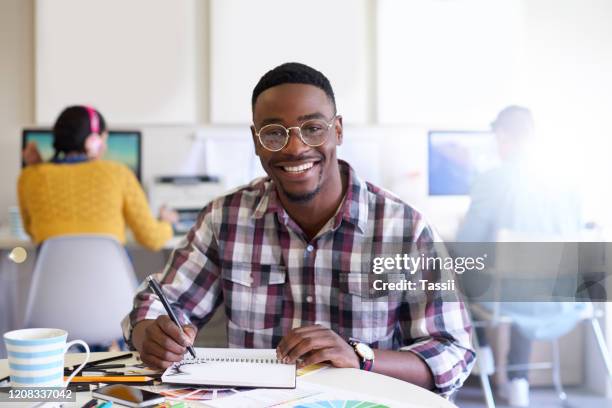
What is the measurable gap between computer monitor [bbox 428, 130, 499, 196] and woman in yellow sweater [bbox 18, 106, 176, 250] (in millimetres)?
1061

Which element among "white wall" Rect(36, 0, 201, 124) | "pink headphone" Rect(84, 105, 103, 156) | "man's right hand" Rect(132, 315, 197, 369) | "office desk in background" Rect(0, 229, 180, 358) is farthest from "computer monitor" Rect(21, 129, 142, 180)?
"man's right hand" Rect(132, 315, 197, 369)

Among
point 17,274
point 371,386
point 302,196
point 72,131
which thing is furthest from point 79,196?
point 371,386

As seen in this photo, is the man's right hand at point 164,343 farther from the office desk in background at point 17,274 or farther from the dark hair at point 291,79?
the office desk in background at point 17,274

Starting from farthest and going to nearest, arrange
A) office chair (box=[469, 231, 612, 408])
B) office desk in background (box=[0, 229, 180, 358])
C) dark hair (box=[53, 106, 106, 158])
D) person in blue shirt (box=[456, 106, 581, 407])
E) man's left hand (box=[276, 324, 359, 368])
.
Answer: office desk in background (box=[0, 229, 180, 358]), dark hair (box=[53, 106, 106, 158]), person in blue shirt (box=[456, 106, 581, 407]), office chair (box=[469, 231, 612, 408]), man's left hand (box=[276, 324, 359, 368])

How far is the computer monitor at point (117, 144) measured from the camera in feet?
9.02

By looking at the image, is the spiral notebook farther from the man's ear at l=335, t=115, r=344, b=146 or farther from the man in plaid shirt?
the man's ear at l=335, t=115, r=344, b=146

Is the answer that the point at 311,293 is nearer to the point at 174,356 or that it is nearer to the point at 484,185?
the point at 174,356

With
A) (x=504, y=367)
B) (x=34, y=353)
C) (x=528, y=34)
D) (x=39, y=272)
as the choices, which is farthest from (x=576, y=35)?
(x=39, y=272)

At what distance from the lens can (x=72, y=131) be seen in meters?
2.16

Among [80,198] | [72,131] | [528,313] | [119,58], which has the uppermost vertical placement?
[119,58]

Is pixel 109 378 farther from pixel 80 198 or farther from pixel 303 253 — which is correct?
pixel 80 198

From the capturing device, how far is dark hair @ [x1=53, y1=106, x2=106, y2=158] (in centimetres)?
214

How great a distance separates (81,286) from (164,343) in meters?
1.06

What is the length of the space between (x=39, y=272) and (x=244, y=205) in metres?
0.92
